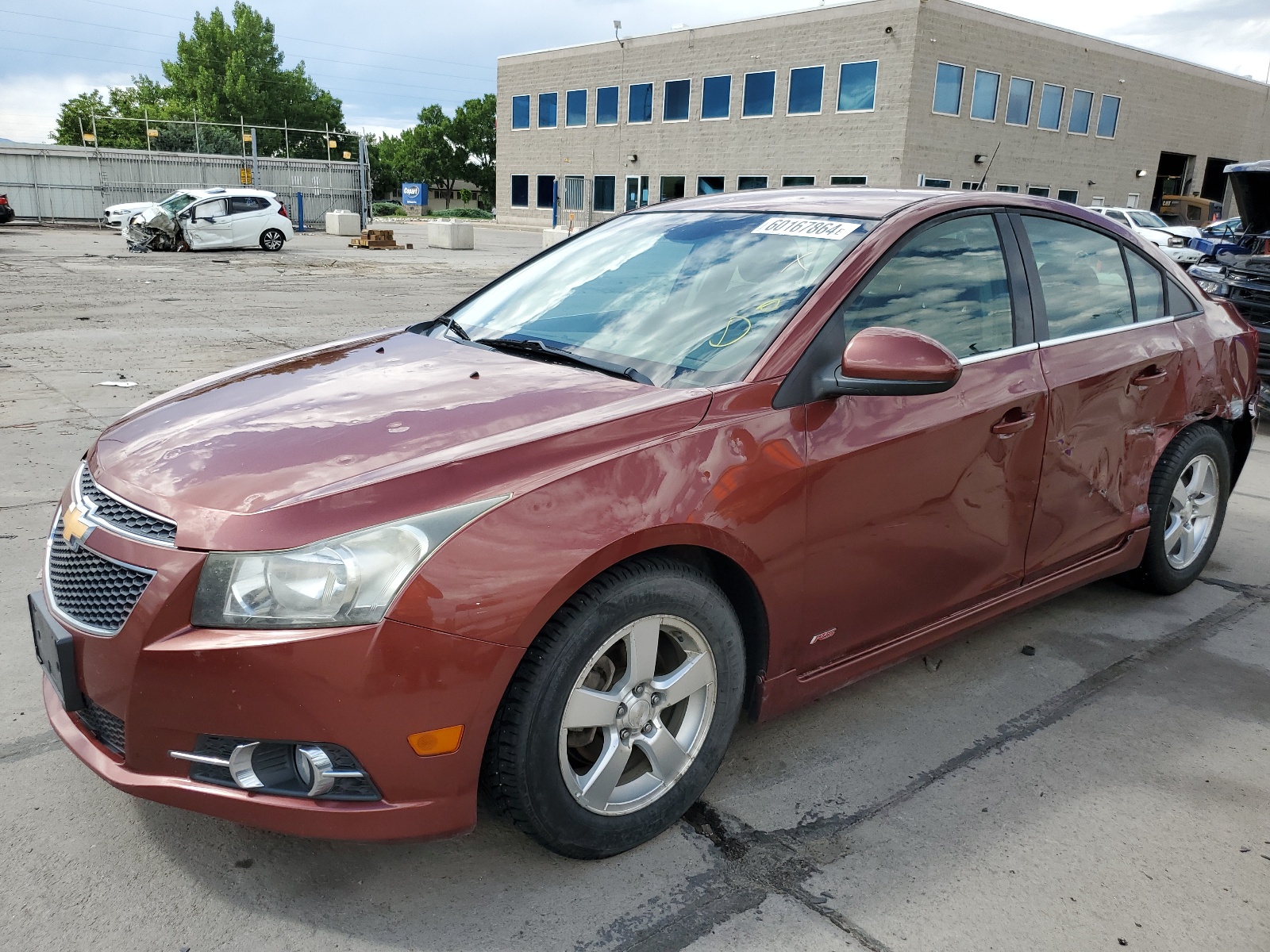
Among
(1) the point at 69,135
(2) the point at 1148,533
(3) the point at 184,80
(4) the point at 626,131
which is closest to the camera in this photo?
(2) the point at 1148,533

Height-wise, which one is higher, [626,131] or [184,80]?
[184,80]

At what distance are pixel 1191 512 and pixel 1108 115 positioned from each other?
4441cm

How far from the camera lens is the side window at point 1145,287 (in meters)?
3.93

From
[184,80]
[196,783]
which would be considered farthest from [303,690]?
[184,80]

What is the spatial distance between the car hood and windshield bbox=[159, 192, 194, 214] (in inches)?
963

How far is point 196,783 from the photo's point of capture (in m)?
2.14

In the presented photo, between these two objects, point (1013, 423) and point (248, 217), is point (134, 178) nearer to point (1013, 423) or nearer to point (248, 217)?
point (248, 217)

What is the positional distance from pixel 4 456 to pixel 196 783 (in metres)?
4.85

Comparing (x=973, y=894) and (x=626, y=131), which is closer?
(x=973, y=894)

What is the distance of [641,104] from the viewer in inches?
1789

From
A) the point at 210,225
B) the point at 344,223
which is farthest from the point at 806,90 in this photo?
the point at 210,225

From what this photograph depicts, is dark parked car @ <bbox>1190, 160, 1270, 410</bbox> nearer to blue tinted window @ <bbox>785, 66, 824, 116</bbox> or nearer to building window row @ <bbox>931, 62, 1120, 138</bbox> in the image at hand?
building window row @ <bbox>931, 62, 1120, 138</bbox>

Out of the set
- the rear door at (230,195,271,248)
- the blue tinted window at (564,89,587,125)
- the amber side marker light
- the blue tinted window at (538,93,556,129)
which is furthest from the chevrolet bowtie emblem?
the blue tinted window at (538,93,556,129)

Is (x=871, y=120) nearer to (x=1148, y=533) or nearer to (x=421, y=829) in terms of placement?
(x=1148, y=533)
